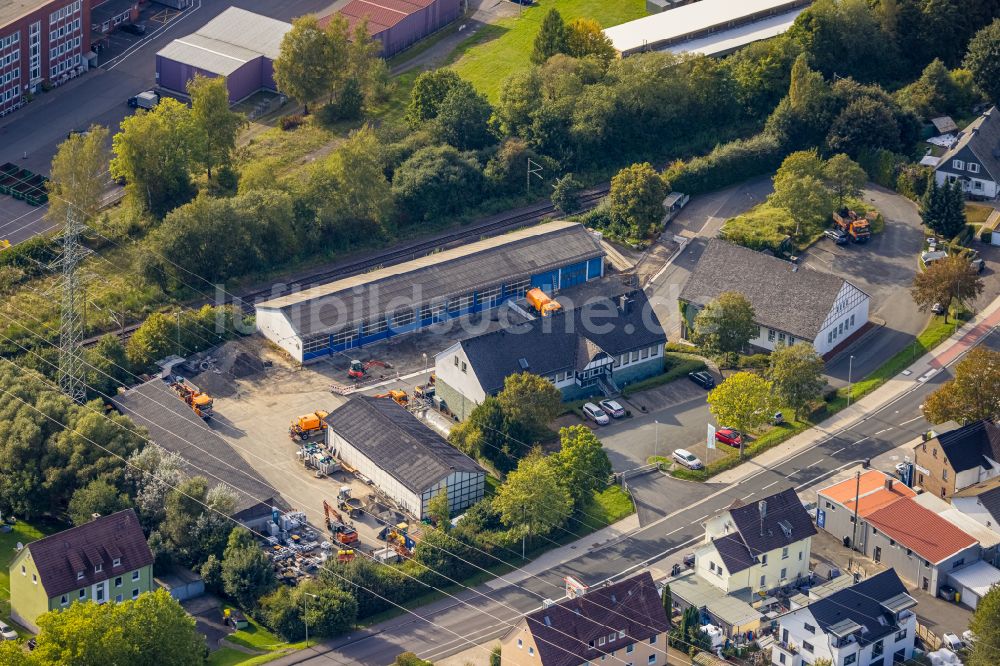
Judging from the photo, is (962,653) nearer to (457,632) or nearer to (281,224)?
(457,632)

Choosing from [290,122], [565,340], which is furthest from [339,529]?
[290,122]

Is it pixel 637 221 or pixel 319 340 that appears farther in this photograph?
pixel 637 221

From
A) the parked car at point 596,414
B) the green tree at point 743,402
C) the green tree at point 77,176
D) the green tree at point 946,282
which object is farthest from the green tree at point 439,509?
the green tree at point 77,176

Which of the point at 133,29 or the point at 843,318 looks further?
the point at 133,29

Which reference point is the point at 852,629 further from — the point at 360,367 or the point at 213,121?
the point at 213,121

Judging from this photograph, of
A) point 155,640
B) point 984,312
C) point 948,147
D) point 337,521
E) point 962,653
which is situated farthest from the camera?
point 948,147

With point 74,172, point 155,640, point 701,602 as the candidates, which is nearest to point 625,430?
point 701,602

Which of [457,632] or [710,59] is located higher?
[710,59]

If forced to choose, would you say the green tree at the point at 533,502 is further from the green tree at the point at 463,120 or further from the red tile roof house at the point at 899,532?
the green tree at the point at 463,120
